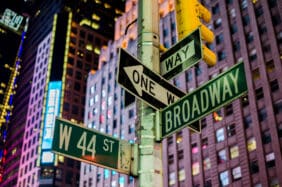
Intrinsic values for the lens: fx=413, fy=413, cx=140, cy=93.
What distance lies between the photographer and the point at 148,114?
5.80 meters

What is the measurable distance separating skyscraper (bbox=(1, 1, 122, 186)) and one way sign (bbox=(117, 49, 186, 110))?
81877mm

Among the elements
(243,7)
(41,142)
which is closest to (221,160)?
(243,7)

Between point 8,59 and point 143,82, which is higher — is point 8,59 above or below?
above

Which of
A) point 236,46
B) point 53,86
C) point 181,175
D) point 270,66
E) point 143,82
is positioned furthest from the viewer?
point 53,86

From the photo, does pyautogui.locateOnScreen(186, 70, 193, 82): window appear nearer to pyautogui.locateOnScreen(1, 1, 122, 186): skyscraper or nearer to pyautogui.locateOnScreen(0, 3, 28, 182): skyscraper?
pyautogui.locateOnScreen(1, 1, 122, 186): skyscraper

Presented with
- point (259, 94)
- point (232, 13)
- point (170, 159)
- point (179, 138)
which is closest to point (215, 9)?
point (232, 13)

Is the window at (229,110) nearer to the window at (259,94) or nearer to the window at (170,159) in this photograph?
the window at (259,94)

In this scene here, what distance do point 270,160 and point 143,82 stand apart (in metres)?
41.5

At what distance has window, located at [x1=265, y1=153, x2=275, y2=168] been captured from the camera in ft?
144

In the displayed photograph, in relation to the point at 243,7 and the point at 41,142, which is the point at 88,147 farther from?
the point at 41,142

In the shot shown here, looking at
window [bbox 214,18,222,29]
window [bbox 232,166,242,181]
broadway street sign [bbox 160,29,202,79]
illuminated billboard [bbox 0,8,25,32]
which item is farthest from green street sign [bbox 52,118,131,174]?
illuminated billboard [bbox 0,8,25,32]

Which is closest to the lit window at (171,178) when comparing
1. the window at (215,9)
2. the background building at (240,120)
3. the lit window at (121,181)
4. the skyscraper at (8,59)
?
the background building at (240,120)

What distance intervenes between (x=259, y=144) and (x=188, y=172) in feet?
40.1

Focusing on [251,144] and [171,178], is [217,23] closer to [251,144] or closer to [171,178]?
[251,144]
